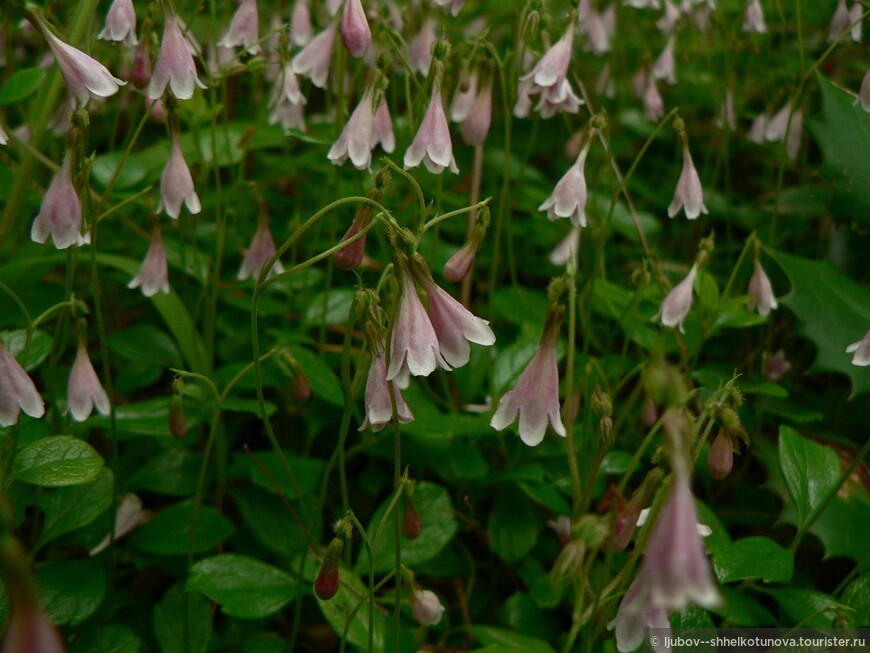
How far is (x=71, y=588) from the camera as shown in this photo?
4.53 ft

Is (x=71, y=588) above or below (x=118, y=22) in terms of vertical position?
below

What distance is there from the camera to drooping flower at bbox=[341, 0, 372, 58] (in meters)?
1.53

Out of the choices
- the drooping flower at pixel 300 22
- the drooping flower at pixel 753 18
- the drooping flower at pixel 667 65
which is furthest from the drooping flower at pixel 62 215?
the drooping flower at pixel 667 65

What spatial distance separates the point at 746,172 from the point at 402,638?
2457 mm

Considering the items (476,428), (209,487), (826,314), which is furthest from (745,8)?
(209,487)

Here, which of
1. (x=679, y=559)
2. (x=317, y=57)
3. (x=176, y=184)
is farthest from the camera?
(x=317, y=57)

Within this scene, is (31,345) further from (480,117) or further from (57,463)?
(480,117)

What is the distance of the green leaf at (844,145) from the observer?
79.6 inches

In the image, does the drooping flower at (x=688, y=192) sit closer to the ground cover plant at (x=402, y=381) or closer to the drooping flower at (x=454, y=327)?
the ground cover plant at (x=402, y=381)

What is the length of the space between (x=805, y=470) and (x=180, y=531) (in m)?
1.17

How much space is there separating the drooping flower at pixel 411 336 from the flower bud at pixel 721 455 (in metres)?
0.47

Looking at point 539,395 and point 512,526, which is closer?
point 539,395

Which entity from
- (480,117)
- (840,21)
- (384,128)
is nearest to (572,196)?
A: (480,117)

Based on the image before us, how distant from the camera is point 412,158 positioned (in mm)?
1529
